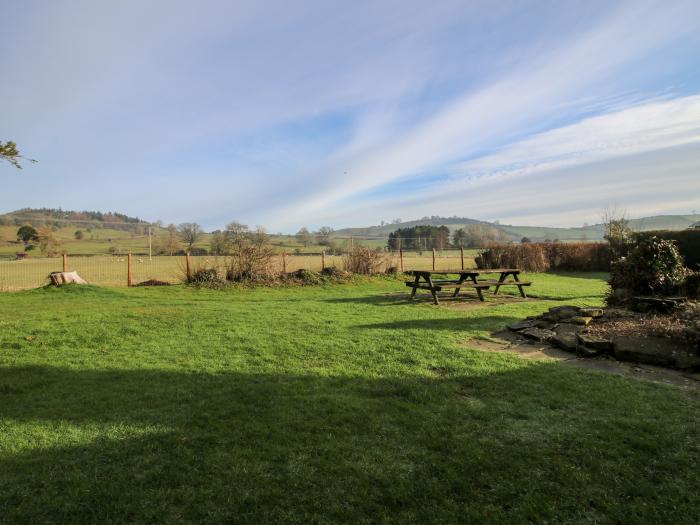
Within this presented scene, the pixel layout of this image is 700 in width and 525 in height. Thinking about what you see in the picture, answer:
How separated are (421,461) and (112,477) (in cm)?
197

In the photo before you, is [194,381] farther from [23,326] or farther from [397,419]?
[23,326]

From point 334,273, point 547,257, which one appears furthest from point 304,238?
point 547,257

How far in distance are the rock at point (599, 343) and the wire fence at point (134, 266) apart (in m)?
12.9

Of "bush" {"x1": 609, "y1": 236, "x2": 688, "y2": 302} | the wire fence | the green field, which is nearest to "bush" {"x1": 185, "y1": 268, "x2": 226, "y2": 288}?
the wire fence

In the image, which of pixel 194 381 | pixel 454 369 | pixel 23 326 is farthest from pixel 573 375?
pixel 23 326

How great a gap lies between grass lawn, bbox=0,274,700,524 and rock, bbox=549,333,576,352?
982mm

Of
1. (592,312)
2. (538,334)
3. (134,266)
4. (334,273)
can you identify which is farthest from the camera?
(134,266)

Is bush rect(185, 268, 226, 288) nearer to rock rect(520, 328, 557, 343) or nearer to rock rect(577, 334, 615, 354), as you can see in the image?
rock rect(520, 328, 557, 343)

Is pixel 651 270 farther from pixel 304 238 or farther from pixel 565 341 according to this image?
pixel 304 238

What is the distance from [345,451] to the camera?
2.93 meters

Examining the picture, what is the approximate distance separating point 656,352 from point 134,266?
22.8 m

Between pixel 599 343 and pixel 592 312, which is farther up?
pixel 592 312

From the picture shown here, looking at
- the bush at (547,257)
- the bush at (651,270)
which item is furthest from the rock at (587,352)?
the bush at (547,257)

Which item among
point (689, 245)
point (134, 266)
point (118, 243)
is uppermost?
point (118, 243)
